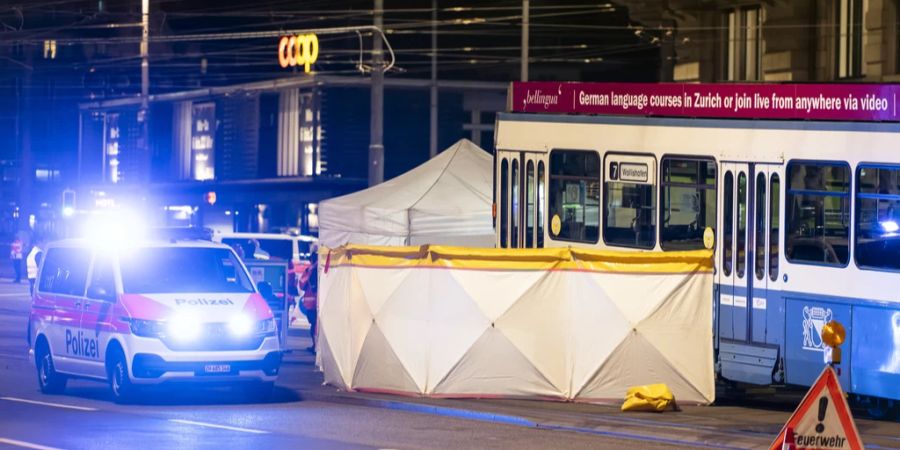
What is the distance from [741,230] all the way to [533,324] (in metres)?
2.56

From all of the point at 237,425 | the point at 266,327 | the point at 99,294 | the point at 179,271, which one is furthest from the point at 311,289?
the point at 237,425

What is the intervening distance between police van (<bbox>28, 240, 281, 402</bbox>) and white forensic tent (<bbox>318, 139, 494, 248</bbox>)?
925cm

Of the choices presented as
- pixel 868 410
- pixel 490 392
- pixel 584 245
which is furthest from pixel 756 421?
pixel 584 245

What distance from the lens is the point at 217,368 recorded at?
17.6m

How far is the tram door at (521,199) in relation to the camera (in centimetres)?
2141

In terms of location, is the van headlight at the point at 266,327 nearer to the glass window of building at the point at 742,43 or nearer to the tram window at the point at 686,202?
the tram window at the point at 686,202

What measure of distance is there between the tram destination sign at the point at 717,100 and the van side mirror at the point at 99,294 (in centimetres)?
631

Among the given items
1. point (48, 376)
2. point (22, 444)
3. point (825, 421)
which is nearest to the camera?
point (825, 421)

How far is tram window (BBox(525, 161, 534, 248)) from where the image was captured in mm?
21522

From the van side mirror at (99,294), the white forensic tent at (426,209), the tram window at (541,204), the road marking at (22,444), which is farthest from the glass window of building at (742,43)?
the road marking at (22,444)

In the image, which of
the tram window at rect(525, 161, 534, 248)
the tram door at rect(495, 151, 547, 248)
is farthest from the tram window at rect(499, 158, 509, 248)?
the tram window at rect(525, 161, 534, 248)

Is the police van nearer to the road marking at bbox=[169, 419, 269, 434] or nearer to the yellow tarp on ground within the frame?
the road marking at bbox=[169, 419, 269, 434]

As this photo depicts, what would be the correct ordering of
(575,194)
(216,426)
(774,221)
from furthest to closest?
(575,194) < (774,221) < (216,426)

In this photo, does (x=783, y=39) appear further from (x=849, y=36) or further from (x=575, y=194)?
(x=575, y=194)
